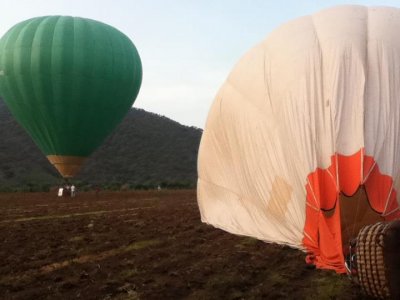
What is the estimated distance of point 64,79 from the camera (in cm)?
2636

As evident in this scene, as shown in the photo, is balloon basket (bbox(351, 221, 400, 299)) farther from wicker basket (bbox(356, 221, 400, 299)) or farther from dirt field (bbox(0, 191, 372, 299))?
dirt field (bbox(0, 191, 372, 299))

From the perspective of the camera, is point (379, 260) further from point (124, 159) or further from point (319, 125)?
point (124, 159)

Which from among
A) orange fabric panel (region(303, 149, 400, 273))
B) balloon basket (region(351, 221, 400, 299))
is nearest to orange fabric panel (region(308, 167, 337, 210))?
orange fabric panel (region(303, 149, 400, 273))

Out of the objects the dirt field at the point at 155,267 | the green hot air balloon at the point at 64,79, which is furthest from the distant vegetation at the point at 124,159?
the dirt field at the point at 155,267

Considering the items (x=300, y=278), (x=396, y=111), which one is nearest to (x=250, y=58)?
(x=396, y=111)

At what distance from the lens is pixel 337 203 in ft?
23.7

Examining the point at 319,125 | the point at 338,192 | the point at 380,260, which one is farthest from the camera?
the point at 319,125

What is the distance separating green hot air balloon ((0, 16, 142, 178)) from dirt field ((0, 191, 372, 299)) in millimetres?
14601

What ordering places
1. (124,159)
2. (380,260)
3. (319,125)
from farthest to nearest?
(124,159) < (319,125) < (380,260)

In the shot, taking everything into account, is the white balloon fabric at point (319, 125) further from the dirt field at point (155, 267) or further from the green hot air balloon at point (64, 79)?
the green hot air balloon at point (64, 79)

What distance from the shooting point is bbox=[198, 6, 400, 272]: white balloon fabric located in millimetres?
7316

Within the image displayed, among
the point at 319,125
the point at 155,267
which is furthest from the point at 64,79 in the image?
the point at 319,125

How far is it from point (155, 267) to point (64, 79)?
20181 mm

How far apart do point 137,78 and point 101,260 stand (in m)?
21.7
